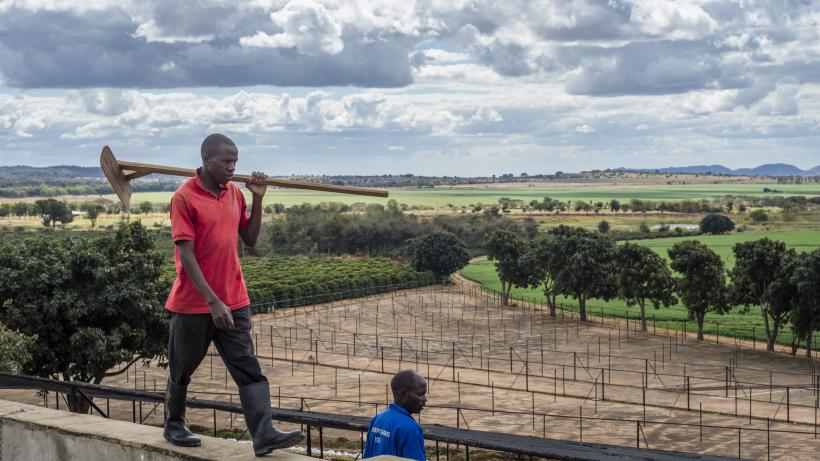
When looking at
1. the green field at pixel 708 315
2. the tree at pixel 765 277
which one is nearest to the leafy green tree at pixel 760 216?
the green field at pixel 708 315

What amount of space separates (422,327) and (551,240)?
14.7 metres

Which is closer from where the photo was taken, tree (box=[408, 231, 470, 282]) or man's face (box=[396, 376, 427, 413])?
man's face (box=[396, 376, 427, 413])

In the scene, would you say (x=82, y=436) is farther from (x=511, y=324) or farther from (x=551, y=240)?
(x=551, y=240)

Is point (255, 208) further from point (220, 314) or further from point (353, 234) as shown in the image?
point (353, 234)

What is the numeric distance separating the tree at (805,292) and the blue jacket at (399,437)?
52033 mm

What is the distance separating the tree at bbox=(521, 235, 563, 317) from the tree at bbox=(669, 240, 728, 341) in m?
14.1

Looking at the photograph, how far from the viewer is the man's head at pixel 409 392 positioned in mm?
6883

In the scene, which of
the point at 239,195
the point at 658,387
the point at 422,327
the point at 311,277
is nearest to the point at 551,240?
the point at 422,327

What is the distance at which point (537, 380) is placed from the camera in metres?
49.8

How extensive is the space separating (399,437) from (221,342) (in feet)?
5.13

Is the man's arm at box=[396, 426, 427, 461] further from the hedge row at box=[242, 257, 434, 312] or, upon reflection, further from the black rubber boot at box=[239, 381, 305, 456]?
the hedge row at box=[242, 257, 434, 312]

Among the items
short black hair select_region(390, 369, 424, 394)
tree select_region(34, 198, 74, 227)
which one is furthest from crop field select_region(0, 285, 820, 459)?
tree select_region(34, 198, 74, 227)

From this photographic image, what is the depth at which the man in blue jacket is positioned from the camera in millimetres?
6664

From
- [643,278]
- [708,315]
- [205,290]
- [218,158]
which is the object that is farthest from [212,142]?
[708,315]
